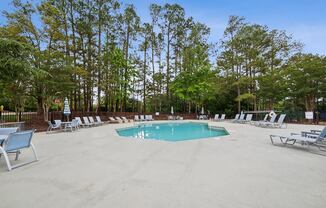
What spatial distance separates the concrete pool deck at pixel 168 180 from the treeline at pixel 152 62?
1039cm

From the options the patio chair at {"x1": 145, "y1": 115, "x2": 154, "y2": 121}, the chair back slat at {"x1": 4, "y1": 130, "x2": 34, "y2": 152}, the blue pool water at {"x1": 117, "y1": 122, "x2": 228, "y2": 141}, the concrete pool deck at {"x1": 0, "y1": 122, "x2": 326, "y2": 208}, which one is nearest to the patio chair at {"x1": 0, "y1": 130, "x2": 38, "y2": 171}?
the chair back slat at {"x1": 4, "y1": 130, "x2": 34, "y2": 152}

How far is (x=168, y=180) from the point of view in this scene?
3477 mm

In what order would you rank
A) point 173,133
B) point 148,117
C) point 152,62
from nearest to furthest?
point 173,133, point 148,117, point 152,62

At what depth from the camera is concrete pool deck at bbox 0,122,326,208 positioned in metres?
2.69

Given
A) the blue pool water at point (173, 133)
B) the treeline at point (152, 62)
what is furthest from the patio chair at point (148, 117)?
the blue pool water at point (173, 133)

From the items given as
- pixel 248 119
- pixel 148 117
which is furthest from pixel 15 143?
pixel 148 117

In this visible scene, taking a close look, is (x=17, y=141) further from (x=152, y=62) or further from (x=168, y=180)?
(x=152, y=62)

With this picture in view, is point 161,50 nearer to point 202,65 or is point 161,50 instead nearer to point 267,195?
point 202,65

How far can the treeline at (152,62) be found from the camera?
48.1 feet

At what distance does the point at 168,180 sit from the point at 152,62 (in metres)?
24.4

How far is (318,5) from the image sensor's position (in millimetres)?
12203

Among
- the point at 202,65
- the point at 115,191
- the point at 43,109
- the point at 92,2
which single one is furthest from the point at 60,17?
the point at 115,191

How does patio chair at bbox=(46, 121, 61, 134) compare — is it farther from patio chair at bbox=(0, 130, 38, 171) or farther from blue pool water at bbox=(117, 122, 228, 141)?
patio chair at bbox=(0, 130, 38, 171)

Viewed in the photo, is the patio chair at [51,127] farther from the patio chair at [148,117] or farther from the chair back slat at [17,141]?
the patio chair at [148,117]
